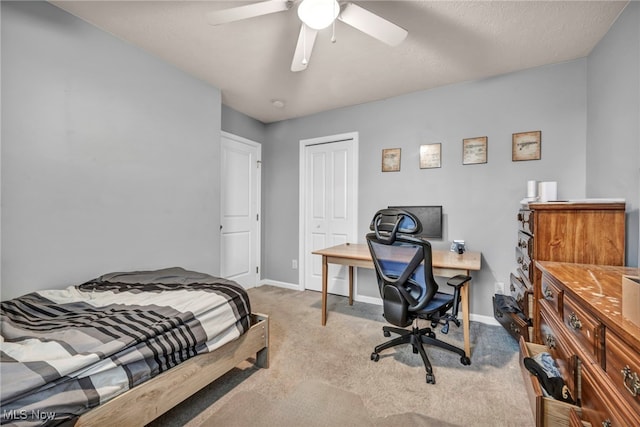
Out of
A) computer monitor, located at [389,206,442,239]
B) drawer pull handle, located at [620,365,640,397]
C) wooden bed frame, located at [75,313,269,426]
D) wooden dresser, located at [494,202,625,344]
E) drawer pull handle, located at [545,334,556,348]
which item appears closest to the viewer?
drawer pull handle, located at [620,365,640,397]

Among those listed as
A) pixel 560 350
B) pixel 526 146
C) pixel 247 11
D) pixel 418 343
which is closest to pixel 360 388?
pixel 418 343

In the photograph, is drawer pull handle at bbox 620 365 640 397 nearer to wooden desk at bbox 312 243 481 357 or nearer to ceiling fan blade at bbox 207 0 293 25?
wooden desk at bbox 312 243 481 357

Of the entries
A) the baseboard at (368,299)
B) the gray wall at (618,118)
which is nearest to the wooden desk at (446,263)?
the baseboard at (368,299)

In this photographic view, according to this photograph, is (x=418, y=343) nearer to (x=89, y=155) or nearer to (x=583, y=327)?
(x=583, y=327)

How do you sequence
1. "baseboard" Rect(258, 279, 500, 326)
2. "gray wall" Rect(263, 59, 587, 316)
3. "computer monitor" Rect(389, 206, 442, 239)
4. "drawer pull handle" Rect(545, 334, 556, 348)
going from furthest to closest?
"computer monitor" Rect(389, 206, 442, 239), "baseboard" Rect(258, 279, 500, 326), "gray wall" Rect(263, 59, 587, 316), "drawer pull handle" Rect(545, 334, 556, 348)

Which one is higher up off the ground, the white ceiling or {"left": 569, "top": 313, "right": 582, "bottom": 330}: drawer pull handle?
the white ceiling

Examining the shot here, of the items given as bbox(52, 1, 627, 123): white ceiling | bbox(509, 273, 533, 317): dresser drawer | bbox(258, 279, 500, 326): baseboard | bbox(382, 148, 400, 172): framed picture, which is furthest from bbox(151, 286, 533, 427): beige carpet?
bbox(52, 1, 627, 123): white ceiling

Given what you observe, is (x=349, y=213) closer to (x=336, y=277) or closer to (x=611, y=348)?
(x=336, y=277)

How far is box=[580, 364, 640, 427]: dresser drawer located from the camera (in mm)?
751

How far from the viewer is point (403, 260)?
184 cm

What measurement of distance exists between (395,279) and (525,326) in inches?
43.4

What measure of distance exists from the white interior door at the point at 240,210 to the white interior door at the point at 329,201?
757 mm

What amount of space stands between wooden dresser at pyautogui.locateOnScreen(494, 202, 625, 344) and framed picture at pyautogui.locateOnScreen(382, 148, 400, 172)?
1.50m

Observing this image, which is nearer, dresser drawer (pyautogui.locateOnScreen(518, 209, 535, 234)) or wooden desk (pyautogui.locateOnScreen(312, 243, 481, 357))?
dresser drawer (pyautogui.locateOnScreen(518, 209, 535, 234))
